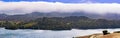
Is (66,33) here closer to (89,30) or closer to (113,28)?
(89,30)

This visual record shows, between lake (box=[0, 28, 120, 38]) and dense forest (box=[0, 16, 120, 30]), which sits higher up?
dense forest (box=[0, 16, 120, 30])

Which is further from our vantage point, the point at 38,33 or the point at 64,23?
the point at 38,33

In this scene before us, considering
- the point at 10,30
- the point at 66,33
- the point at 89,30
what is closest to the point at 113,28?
the point at 89,30

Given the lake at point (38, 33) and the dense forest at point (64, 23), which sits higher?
the dense forest at point (64, 23)

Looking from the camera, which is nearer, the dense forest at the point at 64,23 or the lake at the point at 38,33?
the lake at the point at 38,33

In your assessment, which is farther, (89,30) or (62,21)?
(62,21)

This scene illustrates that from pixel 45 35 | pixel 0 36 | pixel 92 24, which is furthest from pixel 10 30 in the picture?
pixel 92 24

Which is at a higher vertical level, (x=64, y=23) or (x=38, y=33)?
(x=64, y=23)

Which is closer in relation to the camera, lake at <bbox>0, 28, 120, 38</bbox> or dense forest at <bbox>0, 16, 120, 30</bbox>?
lake at <bbox>0, 28, 120, 38</bbox>
